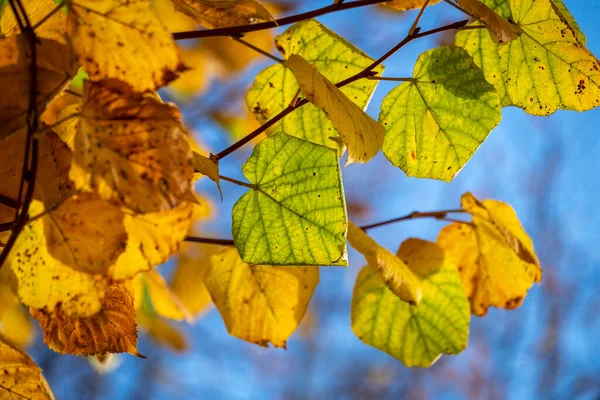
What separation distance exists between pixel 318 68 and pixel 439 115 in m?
0.16

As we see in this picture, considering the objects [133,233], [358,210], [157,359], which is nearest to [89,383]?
[157,359]

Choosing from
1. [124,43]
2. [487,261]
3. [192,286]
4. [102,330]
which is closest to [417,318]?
[487,261]

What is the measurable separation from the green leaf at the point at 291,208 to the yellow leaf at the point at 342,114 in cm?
2

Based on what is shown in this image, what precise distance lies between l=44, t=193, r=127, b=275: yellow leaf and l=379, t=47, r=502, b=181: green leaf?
30cm

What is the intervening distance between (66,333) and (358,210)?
4472mm

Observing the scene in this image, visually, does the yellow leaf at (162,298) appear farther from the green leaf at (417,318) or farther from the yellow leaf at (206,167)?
the yellow leaf at (206,167)

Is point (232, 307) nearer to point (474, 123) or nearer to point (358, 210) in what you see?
point (474, 123)

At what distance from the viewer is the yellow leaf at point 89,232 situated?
0.40 metres

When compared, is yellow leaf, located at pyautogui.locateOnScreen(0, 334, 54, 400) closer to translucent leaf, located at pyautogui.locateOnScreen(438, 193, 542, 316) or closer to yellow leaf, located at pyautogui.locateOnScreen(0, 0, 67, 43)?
yellow leaf, located at pyautogui.locateOnScreen(0, 0, 67, 43)

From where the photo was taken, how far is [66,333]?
54cm

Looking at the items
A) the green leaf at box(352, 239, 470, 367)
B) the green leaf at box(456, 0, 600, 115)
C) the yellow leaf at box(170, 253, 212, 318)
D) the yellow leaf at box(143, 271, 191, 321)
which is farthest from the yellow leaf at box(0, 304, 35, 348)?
the green leaf at box(456, 0, 600, 115)

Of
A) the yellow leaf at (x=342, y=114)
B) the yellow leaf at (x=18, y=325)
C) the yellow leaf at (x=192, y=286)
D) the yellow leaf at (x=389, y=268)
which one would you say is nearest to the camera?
the yellow leaf at (x=342, y=114)

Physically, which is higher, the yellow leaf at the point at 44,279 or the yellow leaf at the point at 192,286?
the yellow leaf at the point at 192,286

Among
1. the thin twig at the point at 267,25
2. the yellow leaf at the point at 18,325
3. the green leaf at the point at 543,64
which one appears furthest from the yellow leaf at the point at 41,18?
the yellow leaf at the point at 18,325
